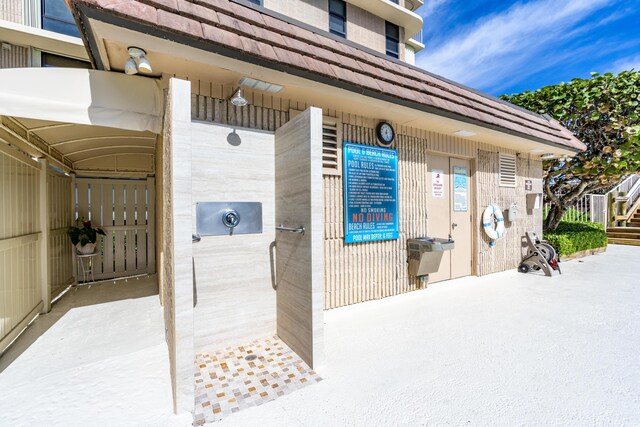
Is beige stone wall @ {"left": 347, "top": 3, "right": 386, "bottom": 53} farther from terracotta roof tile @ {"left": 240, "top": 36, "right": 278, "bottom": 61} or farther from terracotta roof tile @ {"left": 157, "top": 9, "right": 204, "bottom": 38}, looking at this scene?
terracotta roof tile @ {"left": 157, "top": 9, "right": 204, "bottom": 38}

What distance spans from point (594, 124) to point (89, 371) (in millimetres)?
12083

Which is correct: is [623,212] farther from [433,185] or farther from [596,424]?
[596,424]

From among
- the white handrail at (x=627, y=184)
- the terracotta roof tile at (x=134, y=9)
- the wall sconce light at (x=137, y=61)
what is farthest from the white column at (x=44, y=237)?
the white handrail at (x=627, y=184)

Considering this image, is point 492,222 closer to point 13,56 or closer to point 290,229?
point 290,229

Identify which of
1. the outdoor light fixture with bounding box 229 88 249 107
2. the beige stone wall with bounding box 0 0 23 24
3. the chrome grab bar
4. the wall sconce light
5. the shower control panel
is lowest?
the chrome grab bar

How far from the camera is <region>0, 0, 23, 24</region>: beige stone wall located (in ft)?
19.9

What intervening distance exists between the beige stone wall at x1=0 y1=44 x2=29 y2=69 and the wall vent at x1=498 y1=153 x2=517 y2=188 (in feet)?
35.4

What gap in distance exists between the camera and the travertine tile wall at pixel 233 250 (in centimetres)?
288

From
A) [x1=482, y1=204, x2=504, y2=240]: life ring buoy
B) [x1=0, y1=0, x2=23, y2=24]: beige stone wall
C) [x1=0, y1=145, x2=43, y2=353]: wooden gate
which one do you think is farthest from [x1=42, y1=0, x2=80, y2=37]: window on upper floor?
[x1=482, y1=204, x2=504, y2=240]: life ring buoy

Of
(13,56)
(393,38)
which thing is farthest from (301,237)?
(393,38)

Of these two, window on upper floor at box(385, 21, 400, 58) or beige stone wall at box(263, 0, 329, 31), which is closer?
beige stone wall at box(263, 0, 329, 31)

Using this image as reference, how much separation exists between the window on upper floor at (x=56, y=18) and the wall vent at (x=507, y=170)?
34.2ft

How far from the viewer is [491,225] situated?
5.92 m

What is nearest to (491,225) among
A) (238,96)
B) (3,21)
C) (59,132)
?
(238,96)
